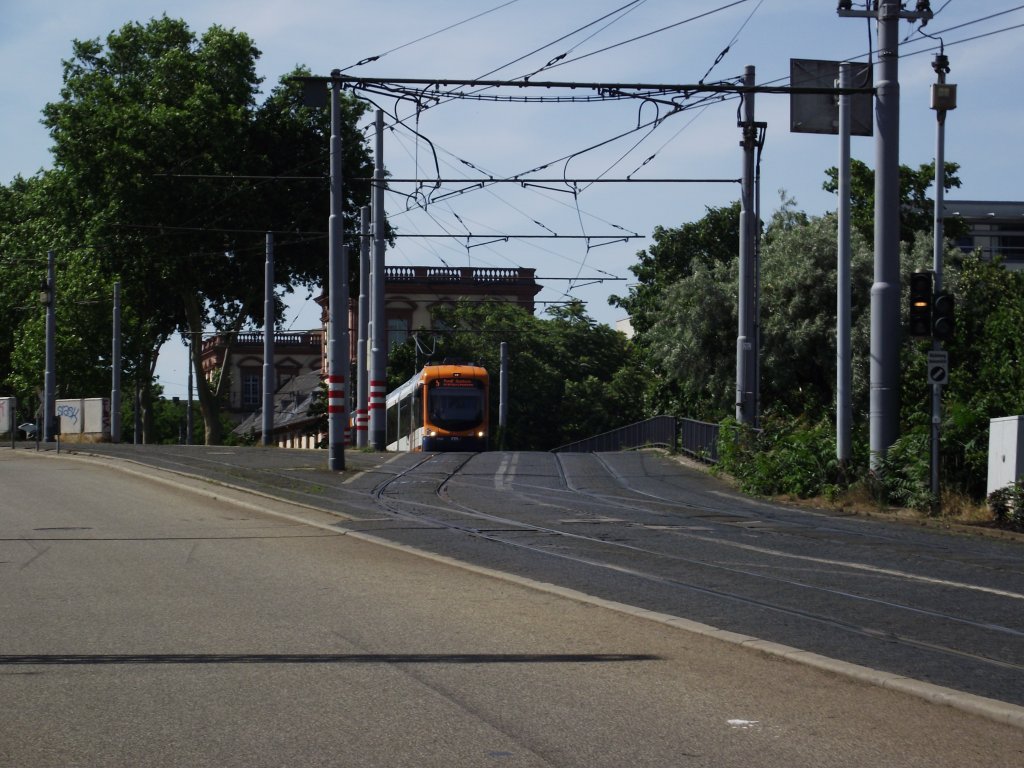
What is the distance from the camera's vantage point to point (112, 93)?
186ft

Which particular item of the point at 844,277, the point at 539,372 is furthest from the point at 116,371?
the point at 844,277

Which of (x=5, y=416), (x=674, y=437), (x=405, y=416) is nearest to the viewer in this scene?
(x=674, y=437)

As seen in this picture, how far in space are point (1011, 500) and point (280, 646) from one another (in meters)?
12.4

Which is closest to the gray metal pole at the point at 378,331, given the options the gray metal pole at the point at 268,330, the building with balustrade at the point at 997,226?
the gray metal pole at the point at 268,330

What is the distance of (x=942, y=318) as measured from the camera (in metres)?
20.4

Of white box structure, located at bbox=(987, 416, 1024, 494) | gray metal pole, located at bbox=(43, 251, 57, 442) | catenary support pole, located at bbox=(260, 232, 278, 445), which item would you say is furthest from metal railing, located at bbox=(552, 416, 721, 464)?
gray metal pole, located at bbox=(43, 251, 57, 442)

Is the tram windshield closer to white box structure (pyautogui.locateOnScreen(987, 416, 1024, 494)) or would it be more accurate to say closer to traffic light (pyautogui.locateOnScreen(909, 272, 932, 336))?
traffic light (pyautogui.locateOnScreen(909, 272, 932, 336))

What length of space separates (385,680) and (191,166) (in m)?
48.9

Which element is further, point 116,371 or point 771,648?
point 116,371

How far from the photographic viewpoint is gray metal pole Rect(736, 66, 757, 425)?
3014cm

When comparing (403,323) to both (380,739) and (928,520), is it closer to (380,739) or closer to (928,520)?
(928,520)

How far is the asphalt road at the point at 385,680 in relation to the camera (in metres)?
6.20

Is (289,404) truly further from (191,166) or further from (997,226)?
(191,166)

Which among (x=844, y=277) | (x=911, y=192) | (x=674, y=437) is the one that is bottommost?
(x=674, y=437)
